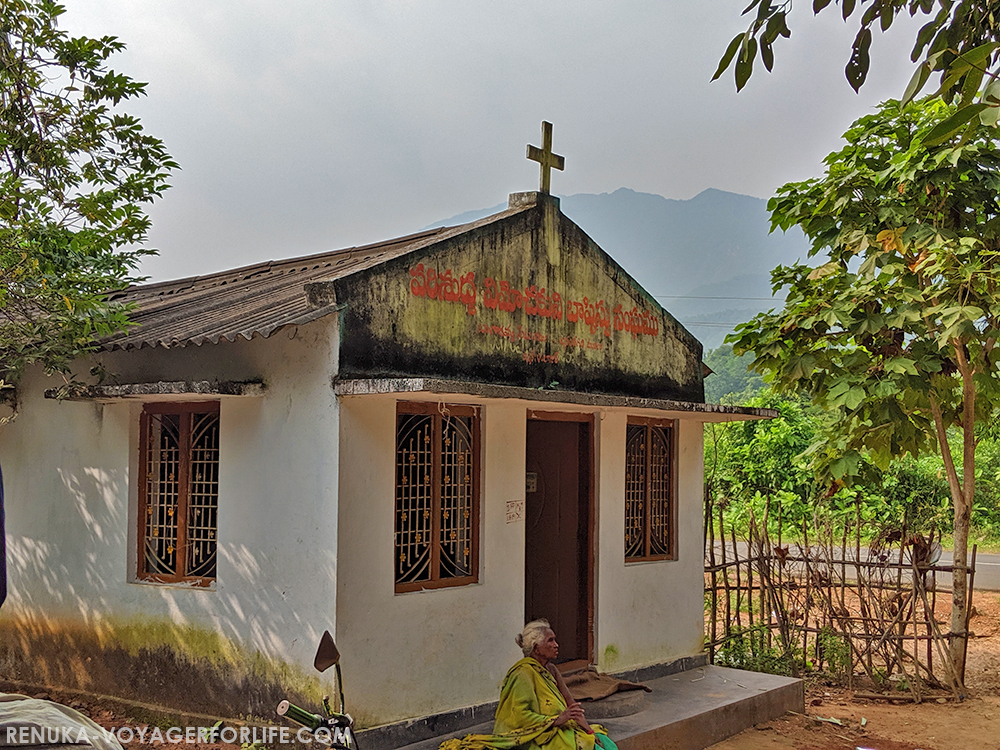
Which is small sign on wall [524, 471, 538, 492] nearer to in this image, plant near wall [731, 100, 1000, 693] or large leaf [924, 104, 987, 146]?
plant near wall [731, 100, 1000, 693]

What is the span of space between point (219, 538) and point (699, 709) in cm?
392

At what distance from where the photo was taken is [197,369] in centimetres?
678

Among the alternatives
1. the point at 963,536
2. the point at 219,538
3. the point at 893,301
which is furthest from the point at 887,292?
the point at 219,538

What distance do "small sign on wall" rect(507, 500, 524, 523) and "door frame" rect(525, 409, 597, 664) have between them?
2.64 feet

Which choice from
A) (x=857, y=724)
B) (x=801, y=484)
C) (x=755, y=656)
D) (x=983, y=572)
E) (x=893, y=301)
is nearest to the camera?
(x=857, y=724)

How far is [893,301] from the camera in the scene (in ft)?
29.8

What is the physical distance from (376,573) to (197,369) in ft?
6.56

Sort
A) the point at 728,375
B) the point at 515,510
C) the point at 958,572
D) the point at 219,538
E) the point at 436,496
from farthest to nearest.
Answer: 1. the point at 728,375
2. the point at 958,572
3. the point at 515,510
4. the point at 436,496
5. the point at 219,538

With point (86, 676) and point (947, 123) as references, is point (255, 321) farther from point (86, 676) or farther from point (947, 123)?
point (947, 123)

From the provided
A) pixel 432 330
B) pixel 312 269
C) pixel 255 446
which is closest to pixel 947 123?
pixel 432 330

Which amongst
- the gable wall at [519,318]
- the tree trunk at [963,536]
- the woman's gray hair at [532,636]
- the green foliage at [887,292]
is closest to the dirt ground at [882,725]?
the tree trunk at [963,536]

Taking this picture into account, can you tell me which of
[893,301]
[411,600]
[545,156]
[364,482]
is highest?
[545,156]

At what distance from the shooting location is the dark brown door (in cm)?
810

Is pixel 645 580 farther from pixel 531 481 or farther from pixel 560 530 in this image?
pixel 531 481
